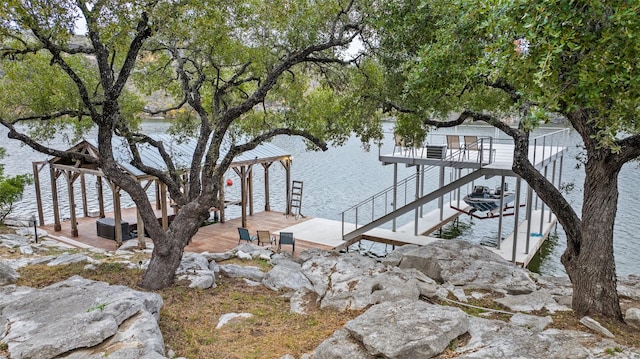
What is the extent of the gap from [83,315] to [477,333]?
4.33 metres

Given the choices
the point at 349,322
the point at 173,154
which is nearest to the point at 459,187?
the point at 173,154

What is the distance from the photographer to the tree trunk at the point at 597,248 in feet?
19.1

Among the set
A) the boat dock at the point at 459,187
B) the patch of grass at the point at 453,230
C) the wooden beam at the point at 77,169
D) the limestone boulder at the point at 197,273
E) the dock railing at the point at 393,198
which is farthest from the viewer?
the patch of grass at the point at 453,230

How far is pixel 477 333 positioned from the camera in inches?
187

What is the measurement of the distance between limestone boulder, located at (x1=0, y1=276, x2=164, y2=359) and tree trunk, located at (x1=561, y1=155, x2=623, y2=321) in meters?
5.59

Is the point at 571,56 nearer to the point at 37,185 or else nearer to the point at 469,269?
the point at 469,269

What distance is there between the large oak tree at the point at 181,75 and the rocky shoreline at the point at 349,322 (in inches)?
66.0

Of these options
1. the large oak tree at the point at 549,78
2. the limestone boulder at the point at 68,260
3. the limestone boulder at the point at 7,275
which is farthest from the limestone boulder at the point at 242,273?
the large oak tree at the point at 549,78

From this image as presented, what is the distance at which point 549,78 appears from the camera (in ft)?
13.6

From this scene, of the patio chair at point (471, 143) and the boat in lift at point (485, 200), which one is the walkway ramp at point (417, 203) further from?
the boat in lift at point (485, 200)

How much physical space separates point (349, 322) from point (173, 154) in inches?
307

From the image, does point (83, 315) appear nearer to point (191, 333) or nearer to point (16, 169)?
point (191, 333)

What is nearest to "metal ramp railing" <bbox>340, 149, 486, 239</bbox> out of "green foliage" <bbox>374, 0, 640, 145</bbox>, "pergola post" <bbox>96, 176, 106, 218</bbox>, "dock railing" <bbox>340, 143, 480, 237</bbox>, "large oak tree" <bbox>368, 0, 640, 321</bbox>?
"dock railing" <bbox>340, 143, 480, 237</bbox>

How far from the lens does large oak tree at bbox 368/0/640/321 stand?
382 cm
